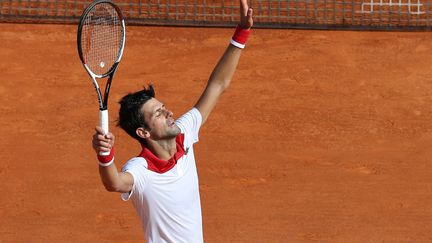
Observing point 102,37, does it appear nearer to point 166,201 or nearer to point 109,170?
point 166,201

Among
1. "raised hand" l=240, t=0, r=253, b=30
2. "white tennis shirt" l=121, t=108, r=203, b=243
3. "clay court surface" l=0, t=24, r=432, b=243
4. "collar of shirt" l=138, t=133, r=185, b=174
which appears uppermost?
"raised hand" l=240, t=0, r=253, b=30

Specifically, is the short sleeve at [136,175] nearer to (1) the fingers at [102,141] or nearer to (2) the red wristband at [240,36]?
(1) the fingers at [102,141]

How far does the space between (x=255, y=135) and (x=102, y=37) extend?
3840mm

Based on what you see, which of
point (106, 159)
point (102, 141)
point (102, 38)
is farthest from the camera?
point (102, 38)

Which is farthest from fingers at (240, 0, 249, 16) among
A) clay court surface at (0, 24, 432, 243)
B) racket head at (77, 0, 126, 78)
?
clay court surface at (0, 24, 432, 243)

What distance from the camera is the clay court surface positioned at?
9219mm

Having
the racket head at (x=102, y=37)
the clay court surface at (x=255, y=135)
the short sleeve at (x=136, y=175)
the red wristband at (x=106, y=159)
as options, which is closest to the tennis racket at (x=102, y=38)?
the racket head at (x=102, y=37)

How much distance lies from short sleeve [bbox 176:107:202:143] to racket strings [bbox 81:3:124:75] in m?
0.66

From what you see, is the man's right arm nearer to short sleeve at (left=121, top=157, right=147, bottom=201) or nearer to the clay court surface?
short sleeve at (left=121, top=157, right=147, bottom=201)

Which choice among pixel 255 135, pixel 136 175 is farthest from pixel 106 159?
pixel 255 135

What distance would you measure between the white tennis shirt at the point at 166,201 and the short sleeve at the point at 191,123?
314 mm

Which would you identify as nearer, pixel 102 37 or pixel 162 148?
pixel 162 148

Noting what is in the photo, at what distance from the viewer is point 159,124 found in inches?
203

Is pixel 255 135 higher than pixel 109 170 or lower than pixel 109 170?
lower
